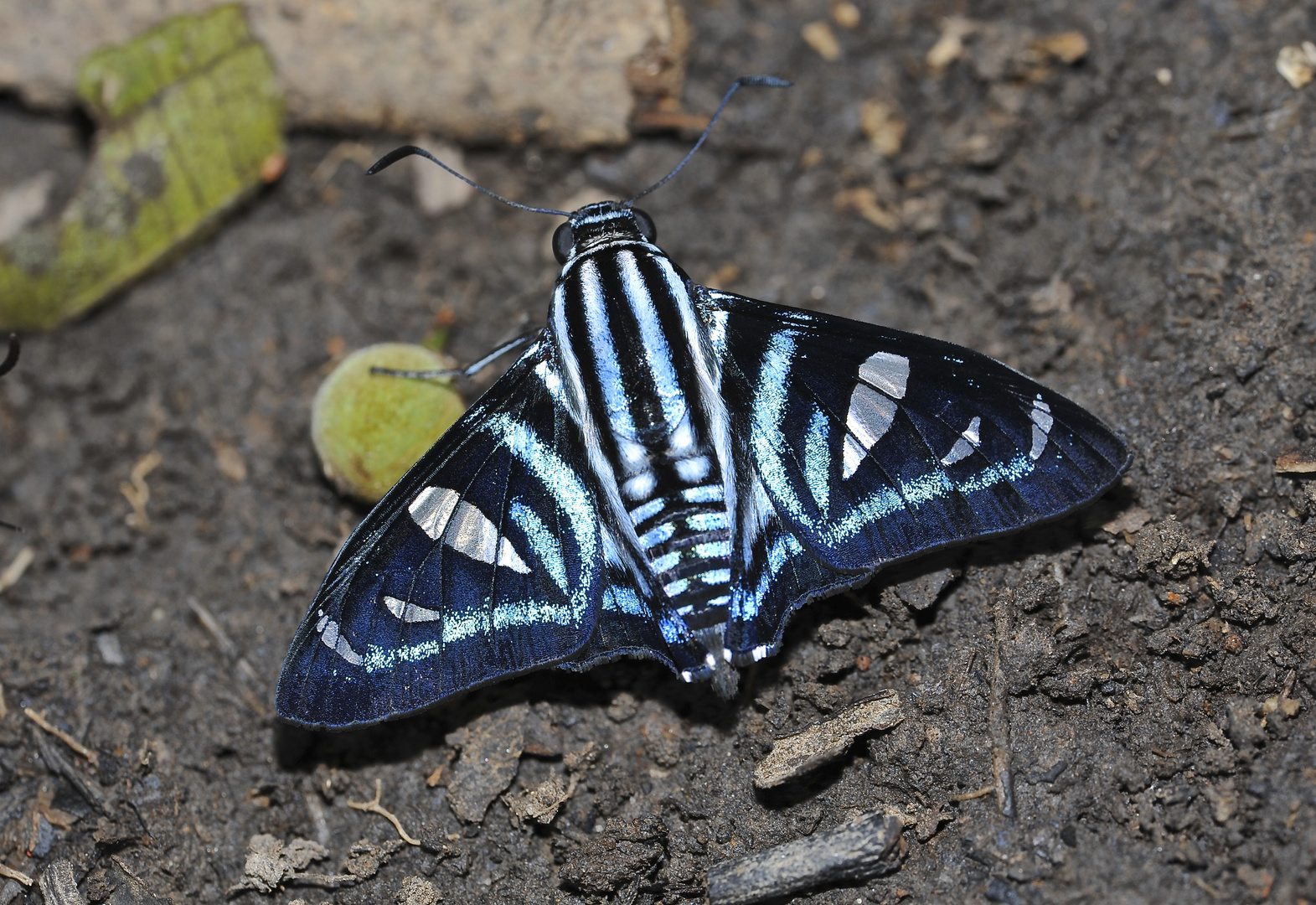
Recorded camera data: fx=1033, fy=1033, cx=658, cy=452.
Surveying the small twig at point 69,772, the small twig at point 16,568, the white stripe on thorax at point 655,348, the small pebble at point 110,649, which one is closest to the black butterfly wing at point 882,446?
the white stripe on thorax at point 655,348

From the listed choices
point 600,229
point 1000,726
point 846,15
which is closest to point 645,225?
point 600,229

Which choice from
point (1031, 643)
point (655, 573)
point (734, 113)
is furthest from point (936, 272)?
point (655, 573)

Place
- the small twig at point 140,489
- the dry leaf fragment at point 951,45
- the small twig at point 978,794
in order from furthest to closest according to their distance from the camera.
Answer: the dry leaf fragment at point 951,45 < the small twig at point 140,489 < the small twig at point 978,794

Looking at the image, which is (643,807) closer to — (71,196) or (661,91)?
(661,91)

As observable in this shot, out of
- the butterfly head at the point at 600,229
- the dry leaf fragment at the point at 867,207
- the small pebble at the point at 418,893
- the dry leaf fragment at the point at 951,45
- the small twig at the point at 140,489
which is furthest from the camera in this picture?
the dry leaf fragment at the point at 951,45

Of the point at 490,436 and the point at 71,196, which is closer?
the point at 490,436

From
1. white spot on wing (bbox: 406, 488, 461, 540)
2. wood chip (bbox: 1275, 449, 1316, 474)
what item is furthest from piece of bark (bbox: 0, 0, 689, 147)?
wood chip (bbox: 1275, 449, 1316, 474)

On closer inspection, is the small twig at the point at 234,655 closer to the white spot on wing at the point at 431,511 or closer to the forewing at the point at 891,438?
the white spot on wing at the point at 431,511

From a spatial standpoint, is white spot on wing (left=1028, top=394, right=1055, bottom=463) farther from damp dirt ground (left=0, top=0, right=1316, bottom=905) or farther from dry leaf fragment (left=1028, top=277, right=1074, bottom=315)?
dry leaf fragment (left=1028, top=277, right=1074, bottom=315)
